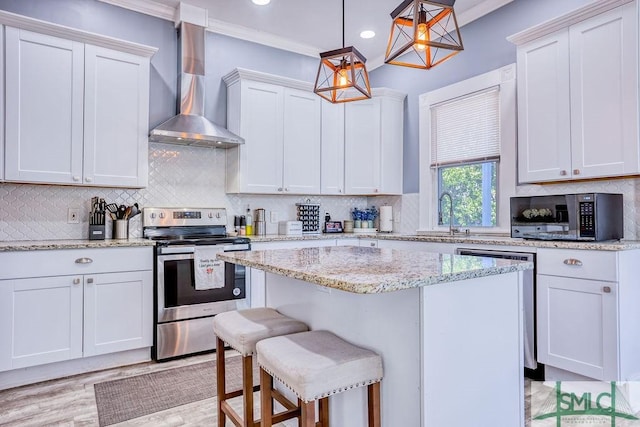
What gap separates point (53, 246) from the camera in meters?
2.77

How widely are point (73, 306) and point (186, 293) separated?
30.3 inches

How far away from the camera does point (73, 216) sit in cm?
338

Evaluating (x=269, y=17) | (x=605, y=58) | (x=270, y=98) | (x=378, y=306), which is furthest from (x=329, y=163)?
(x=378, y=306)

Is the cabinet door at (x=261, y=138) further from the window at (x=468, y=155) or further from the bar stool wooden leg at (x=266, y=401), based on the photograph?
the bar stool wooden leg at (x=266, y=401)

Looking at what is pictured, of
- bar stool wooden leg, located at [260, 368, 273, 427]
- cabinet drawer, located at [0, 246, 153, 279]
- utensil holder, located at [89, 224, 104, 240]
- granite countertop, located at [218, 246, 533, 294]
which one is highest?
utensil holder, located at [89, 224, 104, 240]

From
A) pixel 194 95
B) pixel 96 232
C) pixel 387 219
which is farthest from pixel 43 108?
pixel 387 219

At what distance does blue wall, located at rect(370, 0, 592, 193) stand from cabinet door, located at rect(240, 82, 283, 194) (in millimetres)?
1446

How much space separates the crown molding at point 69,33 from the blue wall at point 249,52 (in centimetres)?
44

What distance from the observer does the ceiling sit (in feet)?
12.1

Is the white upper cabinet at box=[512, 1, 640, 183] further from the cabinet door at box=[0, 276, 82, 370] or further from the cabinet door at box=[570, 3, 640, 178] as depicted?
the cabinet door at box=[0, 276, 82, 370]

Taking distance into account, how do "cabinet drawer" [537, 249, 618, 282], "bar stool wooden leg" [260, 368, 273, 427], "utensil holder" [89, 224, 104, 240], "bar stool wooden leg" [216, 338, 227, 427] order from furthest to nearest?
1. "utensil holder" [89, 224, 104, 240]
2. "cabinet drawer" [537, 249, 618, 282]
3. "bar stool wooden leg" [216, 338, 227, 427]
4. "bar stool wooden leg" [260, 368, 273, 427]

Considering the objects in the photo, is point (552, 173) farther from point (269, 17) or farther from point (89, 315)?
point (89, 315)

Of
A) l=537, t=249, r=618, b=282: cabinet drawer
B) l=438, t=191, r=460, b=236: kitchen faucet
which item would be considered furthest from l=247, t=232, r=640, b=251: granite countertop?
l=438, t=191, r=460, b=236: kitchen faucet

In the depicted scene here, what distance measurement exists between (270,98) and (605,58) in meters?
2.74
